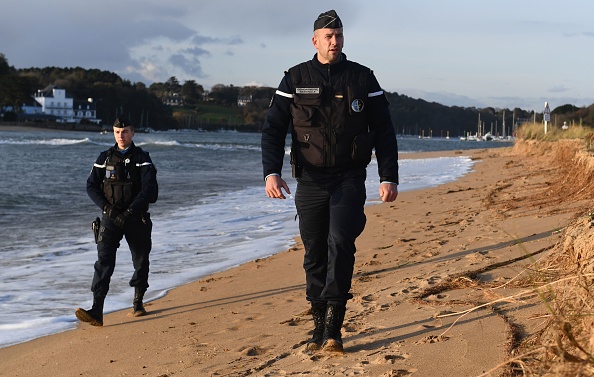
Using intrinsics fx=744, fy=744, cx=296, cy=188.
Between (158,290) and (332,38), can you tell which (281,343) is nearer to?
(332,38)

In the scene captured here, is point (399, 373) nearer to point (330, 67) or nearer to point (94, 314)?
point (330, 67)

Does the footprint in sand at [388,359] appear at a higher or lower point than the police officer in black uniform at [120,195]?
lower

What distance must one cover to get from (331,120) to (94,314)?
8.96ft

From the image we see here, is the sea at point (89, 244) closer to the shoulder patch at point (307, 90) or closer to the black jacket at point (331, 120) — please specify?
the black jacket at point (331, 120)

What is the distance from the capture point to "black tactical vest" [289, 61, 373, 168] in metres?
4.41

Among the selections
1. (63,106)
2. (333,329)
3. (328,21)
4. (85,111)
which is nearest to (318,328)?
(333,329)

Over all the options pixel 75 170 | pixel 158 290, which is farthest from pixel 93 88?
pixel 158 290

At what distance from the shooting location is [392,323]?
463 centimetres

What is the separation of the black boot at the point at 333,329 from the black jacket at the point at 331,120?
835 mm

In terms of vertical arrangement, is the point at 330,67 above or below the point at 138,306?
above

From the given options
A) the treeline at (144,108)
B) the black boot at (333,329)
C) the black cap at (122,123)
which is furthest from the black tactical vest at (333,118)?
the treeline at (144,108)

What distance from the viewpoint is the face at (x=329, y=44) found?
14.5ft

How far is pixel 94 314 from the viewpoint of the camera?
19.4 ft

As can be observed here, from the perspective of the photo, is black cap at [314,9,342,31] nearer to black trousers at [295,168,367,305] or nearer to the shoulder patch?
the shoulder patch
